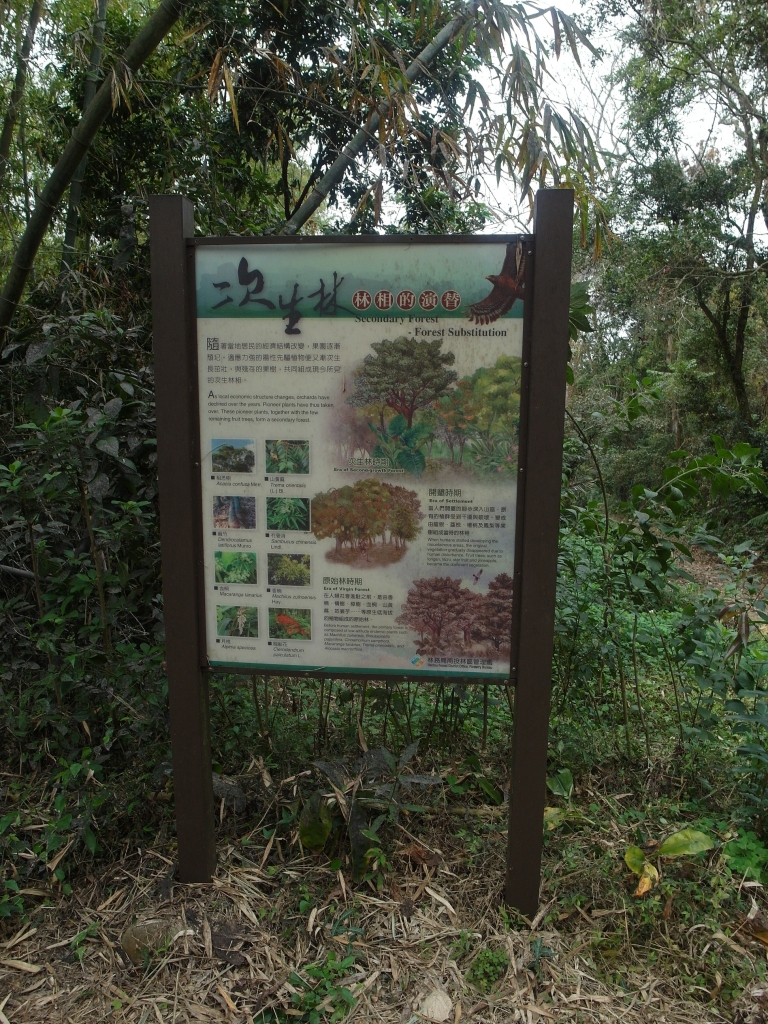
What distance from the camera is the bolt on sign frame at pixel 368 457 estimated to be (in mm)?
1920

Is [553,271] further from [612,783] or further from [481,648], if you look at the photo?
[612,783]

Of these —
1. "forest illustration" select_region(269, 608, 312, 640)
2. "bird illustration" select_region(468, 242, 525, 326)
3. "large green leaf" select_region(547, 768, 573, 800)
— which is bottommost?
"large green leaf" select_region(547, 768, 573, 800)

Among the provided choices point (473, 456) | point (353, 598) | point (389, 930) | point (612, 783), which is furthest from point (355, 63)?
point (389, 930)

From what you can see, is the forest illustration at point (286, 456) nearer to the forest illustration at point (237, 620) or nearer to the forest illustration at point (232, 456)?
the forest illustration at point (232, 456)

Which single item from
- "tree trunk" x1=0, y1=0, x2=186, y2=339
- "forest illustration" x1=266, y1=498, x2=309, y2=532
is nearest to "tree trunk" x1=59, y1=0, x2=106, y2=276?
"tree trunk" x1=0, y1=0, x2=186, y2=339

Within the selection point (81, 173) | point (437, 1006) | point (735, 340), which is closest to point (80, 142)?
point (81, 173)

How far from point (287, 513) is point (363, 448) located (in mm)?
298

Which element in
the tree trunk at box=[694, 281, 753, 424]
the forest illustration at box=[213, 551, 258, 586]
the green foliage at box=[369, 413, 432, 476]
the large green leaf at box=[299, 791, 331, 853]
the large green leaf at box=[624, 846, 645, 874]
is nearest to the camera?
the green foliage at box=[369, 413, 432, 476]

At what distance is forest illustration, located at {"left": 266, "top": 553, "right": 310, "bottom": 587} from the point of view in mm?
2049

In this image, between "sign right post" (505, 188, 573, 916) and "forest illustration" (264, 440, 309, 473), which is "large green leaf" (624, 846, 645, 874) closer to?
"sign right post" (505, 188, 573, 916)

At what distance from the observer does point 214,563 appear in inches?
82.4

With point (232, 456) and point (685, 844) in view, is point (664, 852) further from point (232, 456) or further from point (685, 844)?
point (232, 456)

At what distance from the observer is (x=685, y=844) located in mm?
Result: 2186

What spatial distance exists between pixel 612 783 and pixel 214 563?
179 centimetres
